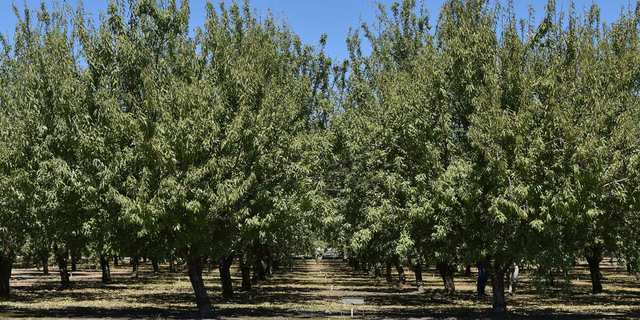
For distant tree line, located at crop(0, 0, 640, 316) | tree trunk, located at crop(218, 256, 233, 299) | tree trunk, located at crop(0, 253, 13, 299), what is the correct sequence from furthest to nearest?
tree trunk, located at crop(0, 253, 13, 299) → tree trunk, located at crop(218, 256, 233, 299) → distant tree line, located at crop(0, 0, 640, 316)

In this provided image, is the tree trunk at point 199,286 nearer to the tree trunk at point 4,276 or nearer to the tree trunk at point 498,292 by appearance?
the tree trunk at point 498,292

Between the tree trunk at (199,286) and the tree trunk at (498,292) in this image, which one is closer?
the tree trunk at (498,292)

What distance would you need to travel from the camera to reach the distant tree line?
20.5 meters

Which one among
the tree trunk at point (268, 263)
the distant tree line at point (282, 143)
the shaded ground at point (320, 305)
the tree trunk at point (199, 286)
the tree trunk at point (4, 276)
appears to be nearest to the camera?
the distant tree line at point (282, 143)

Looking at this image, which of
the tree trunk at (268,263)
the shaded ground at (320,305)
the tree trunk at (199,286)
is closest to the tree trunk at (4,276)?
the shaded ground at (320,305)

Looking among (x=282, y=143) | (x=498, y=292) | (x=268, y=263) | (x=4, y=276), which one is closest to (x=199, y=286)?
(x=282, y=143)

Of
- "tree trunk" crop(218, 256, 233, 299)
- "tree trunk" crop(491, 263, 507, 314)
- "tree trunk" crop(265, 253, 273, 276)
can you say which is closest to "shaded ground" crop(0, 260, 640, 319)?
"tree trunk" crop(218, 256, 233, 299)

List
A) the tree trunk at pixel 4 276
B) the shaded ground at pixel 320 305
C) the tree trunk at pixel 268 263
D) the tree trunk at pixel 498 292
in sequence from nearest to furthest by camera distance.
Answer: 1. the tree trunk at pixel 498 292
2. the shaded ground at pixel 320 305
3. the tree trunk at pixel 4 276
4. the tree trunk at pixel 268 263

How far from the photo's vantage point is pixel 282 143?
24594 millimetres

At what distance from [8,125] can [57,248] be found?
20711 mm

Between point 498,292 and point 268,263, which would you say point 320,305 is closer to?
point 498,292

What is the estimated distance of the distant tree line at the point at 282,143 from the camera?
20531 mm

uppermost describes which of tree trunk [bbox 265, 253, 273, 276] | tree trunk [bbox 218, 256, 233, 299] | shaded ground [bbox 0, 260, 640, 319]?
tree trunk [bbox 265, 253, 273, 276]

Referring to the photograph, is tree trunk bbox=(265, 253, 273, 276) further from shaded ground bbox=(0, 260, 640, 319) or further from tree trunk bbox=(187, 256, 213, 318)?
tree trunk bbox=(187, 256, 213, 318)
